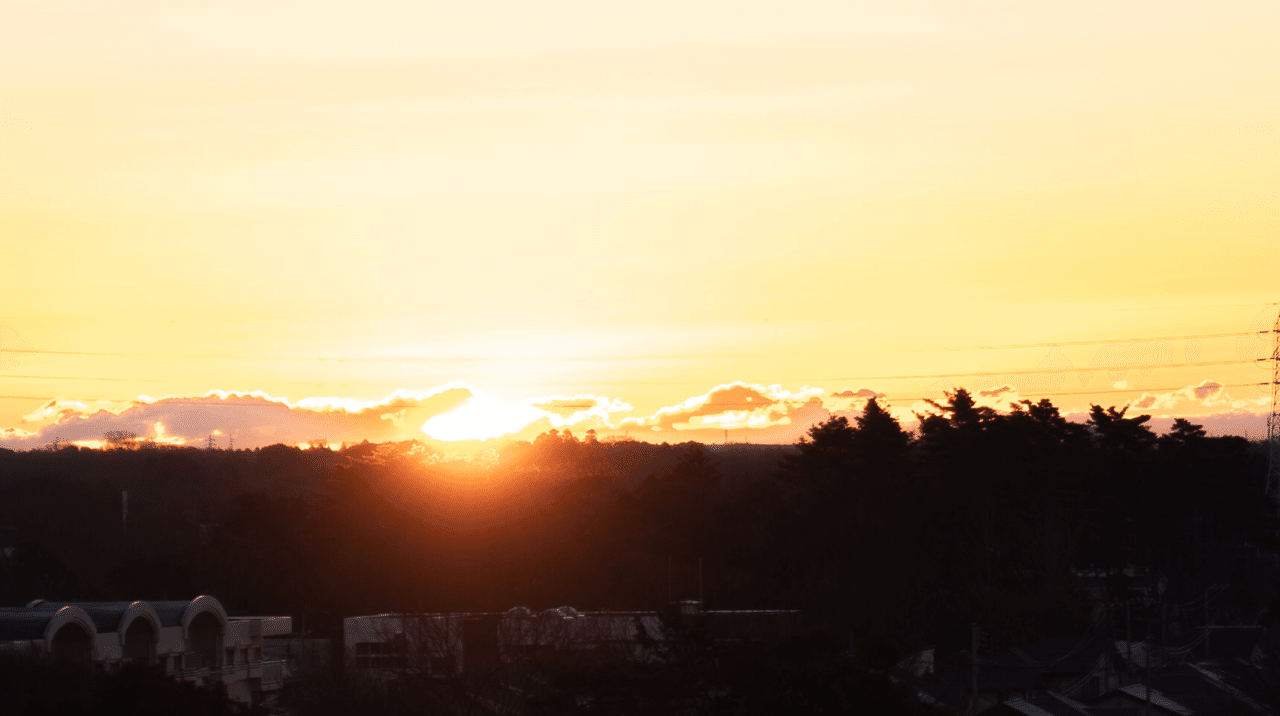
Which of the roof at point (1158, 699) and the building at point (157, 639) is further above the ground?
the building at point (157, 639)

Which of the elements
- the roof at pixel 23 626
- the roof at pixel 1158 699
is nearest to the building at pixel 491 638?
the roof at pixel 23 626

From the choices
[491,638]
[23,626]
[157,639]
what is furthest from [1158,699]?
[23,626]

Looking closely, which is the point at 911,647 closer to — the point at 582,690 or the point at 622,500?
the point at 622,500

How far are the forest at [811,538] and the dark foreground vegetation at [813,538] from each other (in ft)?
0.32

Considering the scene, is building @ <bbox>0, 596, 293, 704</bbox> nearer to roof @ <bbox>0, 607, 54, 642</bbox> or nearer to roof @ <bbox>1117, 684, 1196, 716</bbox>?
roof @ <bbox>0, 607, 54, 642</bbox>

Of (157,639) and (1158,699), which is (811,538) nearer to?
(1158,699)

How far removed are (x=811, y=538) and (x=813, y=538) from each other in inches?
3.3

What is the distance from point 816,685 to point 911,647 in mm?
28634

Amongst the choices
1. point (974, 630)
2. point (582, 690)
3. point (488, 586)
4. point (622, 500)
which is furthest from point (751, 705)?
point (622, 500)

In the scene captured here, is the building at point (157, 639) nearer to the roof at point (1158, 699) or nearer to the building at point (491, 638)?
the building at point (491, 638)

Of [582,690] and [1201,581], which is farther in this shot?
[1201,581]

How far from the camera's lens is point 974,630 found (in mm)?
37844

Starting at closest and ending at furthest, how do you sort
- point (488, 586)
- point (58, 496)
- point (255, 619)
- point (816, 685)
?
point (816, 685) < point (255, 619) < point (488, 586) < point (58, 496)

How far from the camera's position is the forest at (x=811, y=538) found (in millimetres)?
56531
